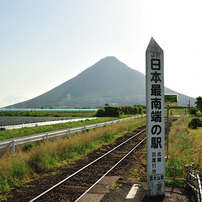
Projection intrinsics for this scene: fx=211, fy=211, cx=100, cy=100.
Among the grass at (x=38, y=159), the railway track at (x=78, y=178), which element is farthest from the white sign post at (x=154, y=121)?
the grass at (x=38, y=159)

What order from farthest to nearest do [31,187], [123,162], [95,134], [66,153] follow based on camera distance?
[95,134]
[66,153]
[123,162]
[31,187]

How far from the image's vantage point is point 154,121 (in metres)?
7.05

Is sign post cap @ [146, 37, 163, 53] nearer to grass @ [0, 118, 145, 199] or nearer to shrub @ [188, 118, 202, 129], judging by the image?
grass @ [0, 118, 145, 199]

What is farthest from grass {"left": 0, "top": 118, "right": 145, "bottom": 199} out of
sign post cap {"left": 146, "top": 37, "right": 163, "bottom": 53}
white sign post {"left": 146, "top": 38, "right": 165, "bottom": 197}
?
sign post cap {"left": 146, "top": 37, "right": 163, "bottom": 53}

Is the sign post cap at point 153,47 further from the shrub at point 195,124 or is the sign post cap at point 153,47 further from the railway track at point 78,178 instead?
the shrub at point 195,124

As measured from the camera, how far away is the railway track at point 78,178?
717cm

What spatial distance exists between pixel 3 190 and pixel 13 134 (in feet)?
48.6

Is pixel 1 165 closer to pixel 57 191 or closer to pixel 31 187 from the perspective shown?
pixel 31 187

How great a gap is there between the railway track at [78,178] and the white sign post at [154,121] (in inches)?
94.8

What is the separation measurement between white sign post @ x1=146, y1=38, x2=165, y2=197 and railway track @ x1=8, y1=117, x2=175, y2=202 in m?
2.41

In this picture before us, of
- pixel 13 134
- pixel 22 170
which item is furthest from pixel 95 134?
pixel 22 170

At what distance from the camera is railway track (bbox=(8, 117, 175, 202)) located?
717cm

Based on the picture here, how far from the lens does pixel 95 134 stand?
749 inches

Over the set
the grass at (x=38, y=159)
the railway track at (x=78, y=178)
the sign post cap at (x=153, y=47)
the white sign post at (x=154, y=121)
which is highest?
the sign post cap at (x=153, y=47)
